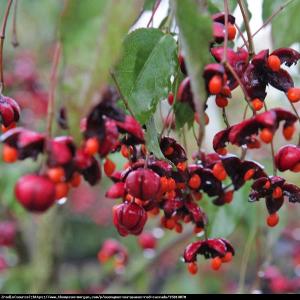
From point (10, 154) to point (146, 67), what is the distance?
29cm

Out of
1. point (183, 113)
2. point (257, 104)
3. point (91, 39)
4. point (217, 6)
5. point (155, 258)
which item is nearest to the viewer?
point (91, 39)

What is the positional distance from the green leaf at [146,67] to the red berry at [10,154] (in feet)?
0.76

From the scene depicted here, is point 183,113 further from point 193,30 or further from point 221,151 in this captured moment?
point 193,30

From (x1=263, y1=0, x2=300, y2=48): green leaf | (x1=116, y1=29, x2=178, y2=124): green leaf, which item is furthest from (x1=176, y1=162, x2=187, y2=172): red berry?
(x1=263, y1=0, x2=300, y2=48): green leaf

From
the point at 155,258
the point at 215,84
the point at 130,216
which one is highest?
the point at 215,84

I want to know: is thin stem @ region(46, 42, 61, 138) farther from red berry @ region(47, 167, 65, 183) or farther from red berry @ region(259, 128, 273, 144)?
red berry @ region(259, 128, 273, 144)

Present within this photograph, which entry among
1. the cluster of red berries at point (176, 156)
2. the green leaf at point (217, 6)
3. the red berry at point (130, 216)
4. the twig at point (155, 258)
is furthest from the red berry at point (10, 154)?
the twig at point (155, 258)

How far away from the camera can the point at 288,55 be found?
778 mm

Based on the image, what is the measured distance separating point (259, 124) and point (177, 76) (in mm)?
190

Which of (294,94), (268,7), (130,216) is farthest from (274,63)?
(268,7)

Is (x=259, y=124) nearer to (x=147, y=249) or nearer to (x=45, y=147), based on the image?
(x=45, y=147)

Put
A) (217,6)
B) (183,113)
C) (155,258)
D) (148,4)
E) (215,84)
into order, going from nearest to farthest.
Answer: (215,84), (183,113), (217,6), (148,4), (155,258)

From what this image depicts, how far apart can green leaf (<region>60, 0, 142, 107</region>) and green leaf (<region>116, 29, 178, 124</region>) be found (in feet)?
0.84

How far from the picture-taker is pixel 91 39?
52 centimetres
